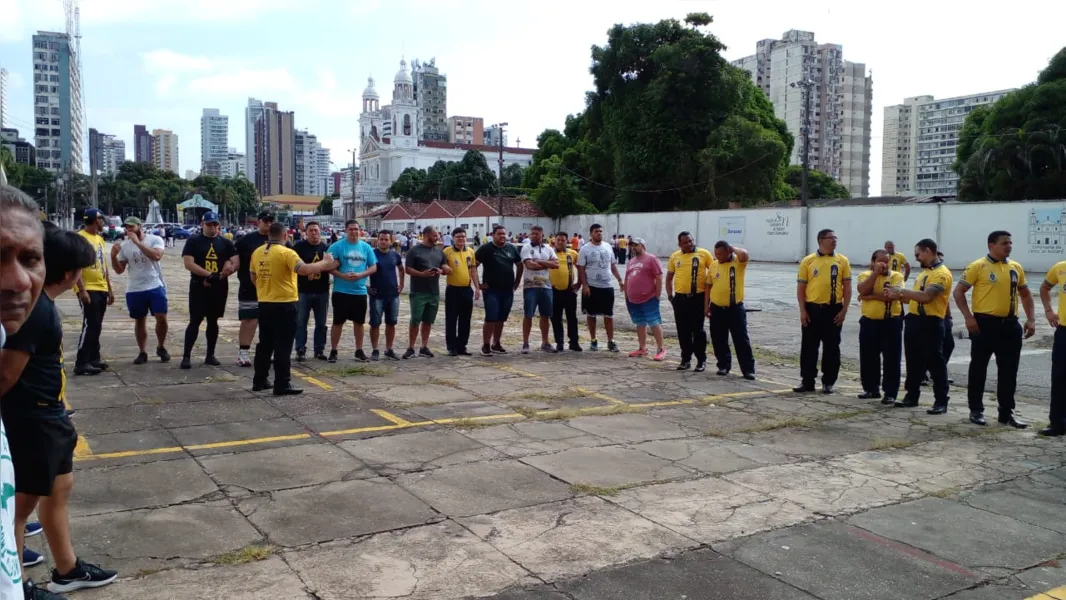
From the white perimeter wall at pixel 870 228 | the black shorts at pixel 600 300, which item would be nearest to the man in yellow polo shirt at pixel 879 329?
the black shorts at pixel 600 300

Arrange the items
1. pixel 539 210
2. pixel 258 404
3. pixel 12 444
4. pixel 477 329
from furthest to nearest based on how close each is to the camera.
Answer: pixel 539 210, pixel 477 329, pixel 258 404, pixel 12 444

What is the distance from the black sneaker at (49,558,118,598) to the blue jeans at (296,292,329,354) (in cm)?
628

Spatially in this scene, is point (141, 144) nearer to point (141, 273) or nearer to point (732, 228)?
point (732, 228)

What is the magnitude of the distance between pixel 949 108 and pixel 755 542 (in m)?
141

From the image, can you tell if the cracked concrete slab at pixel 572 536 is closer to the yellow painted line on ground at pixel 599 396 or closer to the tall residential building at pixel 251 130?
the yellow painted line on ground at pixel 599 396

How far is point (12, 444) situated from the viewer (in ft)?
11.1

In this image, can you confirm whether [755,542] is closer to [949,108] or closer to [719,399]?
[719,399]

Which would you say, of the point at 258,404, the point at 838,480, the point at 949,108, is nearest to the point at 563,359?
the point at 258,404

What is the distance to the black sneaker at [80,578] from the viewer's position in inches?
144

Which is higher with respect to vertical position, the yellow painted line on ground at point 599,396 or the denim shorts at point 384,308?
the denim shorts at point 384,308

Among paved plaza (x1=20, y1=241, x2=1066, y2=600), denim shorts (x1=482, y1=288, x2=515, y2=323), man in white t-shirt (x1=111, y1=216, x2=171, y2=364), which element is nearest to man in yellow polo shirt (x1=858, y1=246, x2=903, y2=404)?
paved plaza (x1=20, y1=241, x2=1066, y2=600)

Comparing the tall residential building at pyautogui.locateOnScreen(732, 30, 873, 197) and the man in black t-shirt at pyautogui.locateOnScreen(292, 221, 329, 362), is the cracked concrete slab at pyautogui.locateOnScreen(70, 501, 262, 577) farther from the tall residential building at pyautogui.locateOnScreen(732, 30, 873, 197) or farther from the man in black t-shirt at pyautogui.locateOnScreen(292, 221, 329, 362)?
the tall residential building at pyautogui.locateOnScreen(732, 30, 873, 197)

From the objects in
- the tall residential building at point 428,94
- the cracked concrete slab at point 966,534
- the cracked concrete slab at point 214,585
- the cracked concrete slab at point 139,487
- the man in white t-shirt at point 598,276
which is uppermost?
the tall residential building at point 428,94

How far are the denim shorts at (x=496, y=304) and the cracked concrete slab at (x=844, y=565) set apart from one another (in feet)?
22.7
